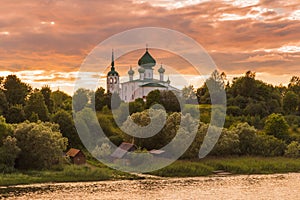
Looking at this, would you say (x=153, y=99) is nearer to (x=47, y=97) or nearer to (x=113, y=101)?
(x=113, y=101)

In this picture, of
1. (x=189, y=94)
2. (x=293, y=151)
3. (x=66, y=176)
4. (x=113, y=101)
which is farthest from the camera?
(x=189, y=94)

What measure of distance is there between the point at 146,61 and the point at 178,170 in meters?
32.8

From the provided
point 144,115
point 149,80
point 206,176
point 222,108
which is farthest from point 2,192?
point 149,80

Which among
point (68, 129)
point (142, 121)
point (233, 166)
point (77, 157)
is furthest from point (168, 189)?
point (68, 129)

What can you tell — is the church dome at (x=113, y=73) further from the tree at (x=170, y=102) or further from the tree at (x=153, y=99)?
the tree at (x=170, y=102)

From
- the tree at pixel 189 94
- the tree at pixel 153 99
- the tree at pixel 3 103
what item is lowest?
the tree at pixel 3 103

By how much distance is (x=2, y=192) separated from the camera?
26672 mm

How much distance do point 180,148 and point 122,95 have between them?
29.2 meters

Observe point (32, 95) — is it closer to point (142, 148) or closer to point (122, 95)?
point (142, 148)

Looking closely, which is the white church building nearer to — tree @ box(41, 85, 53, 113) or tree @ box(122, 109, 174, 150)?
tree @ box(41, 85, 53, 113)

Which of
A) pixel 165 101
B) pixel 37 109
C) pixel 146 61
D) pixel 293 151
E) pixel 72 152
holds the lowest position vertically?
pixel 293 151

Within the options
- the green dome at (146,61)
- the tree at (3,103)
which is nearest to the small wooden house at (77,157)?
the tree at (3,103)

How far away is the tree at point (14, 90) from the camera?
4634cm

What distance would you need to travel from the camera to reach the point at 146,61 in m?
65.6
